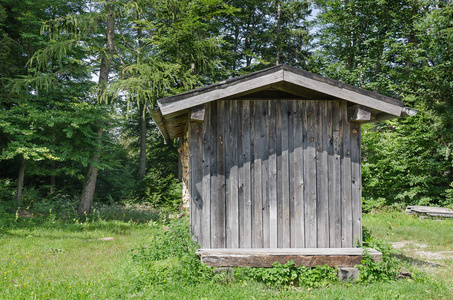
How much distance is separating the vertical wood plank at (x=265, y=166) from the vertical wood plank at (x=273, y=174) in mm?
48

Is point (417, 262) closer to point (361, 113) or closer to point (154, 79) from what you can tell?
point (361, 113)

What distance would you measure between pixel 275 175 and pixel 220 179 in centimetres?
89

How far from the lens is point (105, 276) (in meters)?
5.44

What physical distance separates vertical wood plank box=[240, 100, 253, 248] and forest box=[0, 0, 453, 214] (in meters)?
6.92

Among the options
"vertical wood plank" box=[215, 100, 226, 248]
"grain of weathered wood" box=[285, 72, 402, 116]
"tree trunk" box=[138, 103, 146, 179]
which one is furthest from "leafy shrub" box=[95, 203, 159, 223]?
"grain of weathered wood" box=[285, 72, 402, 116]

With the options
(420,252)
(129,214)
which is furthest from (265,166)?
(129,214)

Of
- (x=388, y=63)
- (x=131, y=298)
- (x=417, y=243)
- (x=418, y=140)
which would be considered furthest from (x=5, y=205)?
(x=388, y=63)

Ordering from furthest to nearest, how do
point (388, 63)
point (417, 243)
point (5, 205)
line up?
point (388, 63) → point (5, 205) → point (417, 243)

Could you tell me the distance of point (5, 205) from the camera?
39.6 feet

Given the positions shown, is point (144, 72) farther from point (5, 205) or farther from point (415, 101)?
point (415, 101)

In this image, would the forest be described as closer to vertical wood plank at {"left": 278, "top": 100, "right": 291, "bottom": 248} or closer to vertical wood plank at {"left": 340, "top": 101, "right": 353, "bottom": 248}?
vertical wood plank at {"left": 278, "top": 100, "right": 291, "bottom": 248}

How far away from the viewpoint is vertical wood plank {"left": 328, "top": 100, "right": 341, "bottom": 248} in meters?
5.43

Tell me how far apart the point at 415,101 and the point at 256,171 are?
12824 millimetres

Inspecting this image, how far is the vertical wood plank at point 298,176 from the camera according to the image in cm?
540
